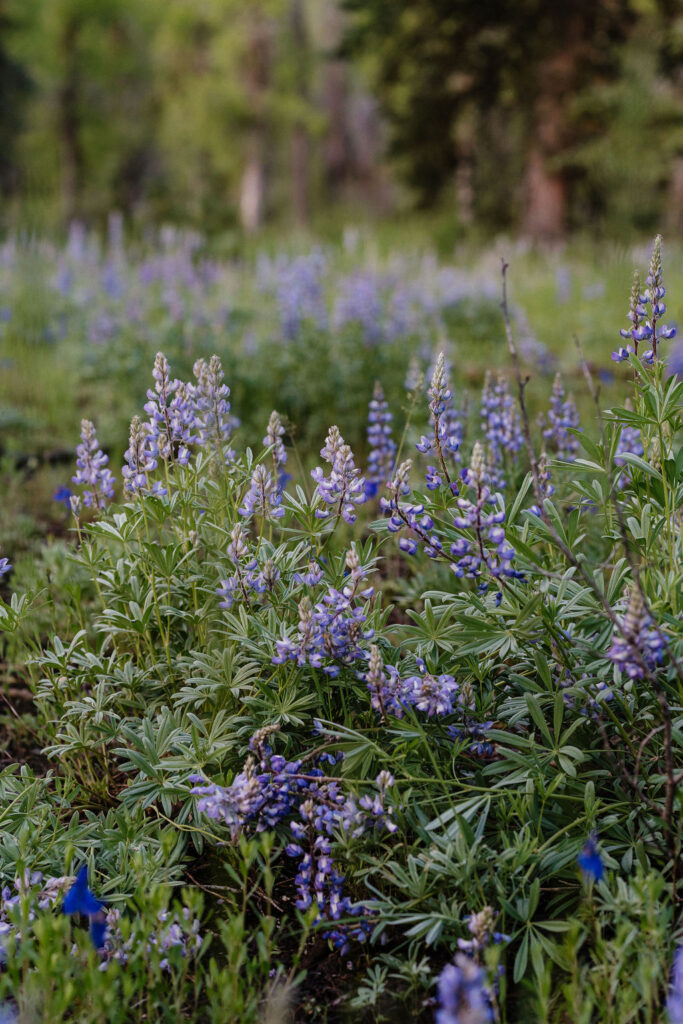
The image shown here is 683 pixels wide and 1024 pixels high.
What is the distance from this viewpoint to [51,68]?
23859 mm

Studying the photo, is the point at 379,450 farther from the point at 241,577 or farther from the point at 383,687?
the point at 383,687

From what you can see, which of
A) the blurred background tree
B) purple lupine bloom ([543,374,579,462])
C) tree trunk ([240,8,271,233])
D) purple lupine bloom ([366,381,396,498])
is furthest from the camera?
tree trunk ([240,8,271,233])

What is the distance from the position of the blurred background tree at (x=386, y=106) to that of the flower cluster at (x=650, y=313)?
28.7 feet

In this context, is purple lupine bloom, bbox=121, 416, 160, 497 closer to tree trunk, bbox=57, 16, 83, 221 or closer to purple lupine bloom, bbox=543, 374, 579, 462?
purple lupine bloom, bbox=543, 374, 579, 462

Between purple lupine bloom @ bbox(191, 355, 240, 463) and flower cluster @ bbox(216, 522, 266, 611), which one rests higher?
purple lupine bloom @ bbox(191, 355, 240, 463)

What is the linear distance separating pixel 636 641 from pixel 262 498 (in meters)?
1.02

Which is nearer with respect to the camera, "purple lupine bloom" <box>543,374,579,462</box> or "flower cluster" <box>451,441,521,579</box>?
"flower cluster" <box>451,441,521,579</box>

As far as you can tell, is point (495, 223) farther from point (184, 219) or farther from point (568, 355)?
point (568, 355)

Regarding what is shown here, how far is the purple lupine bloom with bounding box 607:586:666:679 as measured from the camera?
1697mm

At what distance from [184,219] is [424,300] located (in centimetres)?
1189

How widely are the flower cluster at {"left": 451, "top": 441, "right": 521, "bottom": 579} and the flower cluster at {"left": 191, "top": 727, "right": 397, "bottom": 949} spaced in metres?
0.53

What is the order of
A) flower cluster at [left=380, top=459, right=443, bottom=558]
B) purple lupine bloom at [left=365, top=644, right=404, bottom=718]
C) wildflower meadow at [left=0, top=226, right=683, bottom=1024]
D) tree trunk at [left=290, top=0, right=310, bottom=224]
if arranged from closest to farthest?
wildflower meadow at [left=0, top=226, right=683, bottom=1024] → purple lupine bloom at [left=365, top=644, right=404, bottom=718] → flower cluster at [left=380, top=459, right=443, bottom=558] → tree trunk at [left=290, top=0, right=310, bottom=224]

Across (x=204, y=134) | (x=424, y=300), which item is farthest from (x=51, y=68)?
(x=424, y=300)

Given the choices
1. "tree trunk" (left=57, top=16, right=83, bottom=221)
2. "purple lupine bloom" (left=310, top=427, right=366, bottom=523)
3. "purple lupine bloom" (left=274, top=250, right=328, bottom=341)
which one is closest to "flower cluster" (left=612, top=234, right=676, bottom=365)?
"purple lupine bloom" (left=310, top=427, right=366, bottom=523)
